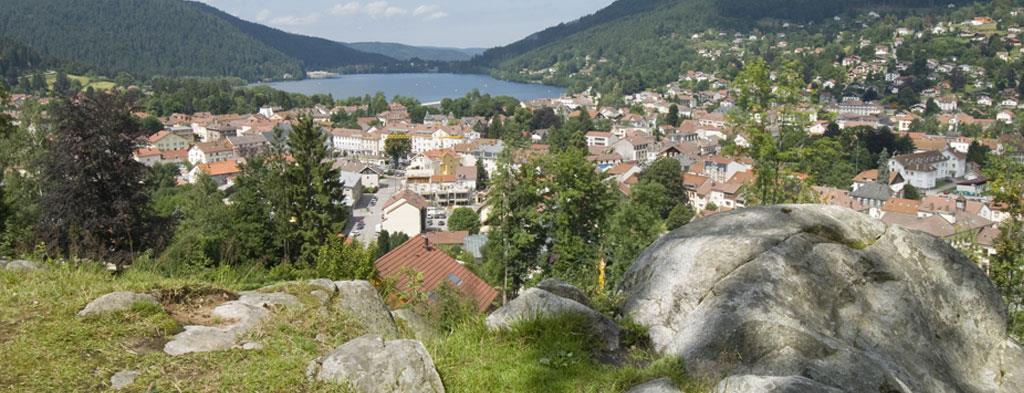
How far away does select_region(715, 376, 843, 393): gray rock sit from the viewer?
2.95 m

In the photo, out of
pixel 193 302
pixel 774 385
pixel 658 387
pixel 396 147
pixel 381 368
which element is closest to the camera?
pixel 774 385

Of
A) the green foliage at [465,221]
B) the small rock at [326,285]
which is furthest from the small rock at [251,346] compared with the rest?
the green foliage at [465,221]

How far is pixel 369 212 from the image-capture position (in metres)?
46.7

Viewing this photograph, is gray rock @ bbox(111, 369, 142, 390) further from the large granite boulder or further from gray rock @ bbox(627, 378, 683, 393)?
the large granite boulder

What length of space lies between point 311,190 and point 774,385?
18747 mm

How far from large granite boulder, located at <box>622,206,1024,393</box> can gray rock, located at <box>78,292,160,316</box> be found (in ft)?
9.49

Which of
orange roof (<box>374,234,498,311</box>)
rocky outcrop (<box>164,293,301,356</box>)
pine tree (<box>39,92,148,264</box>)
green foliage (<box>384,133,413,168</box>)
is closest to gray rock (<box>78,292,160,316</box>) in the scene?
rocky outcrop (<box>164,293,301,356</box>)

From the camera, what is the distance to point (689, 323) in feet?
13.3

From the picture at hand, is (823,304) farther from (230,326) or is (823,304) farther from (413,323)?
(230,326)

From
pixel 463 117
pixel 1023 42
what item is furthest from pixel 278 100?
pixel 1023 42

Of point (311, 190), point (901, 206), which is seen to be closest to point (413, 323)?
point (311, 190)

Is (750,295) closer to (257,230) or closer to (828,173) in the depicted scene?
(257,230)

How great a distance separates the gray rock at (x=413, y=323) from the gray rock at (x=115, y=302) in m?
1.43

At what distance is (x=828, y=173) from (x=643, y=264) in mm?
49080
